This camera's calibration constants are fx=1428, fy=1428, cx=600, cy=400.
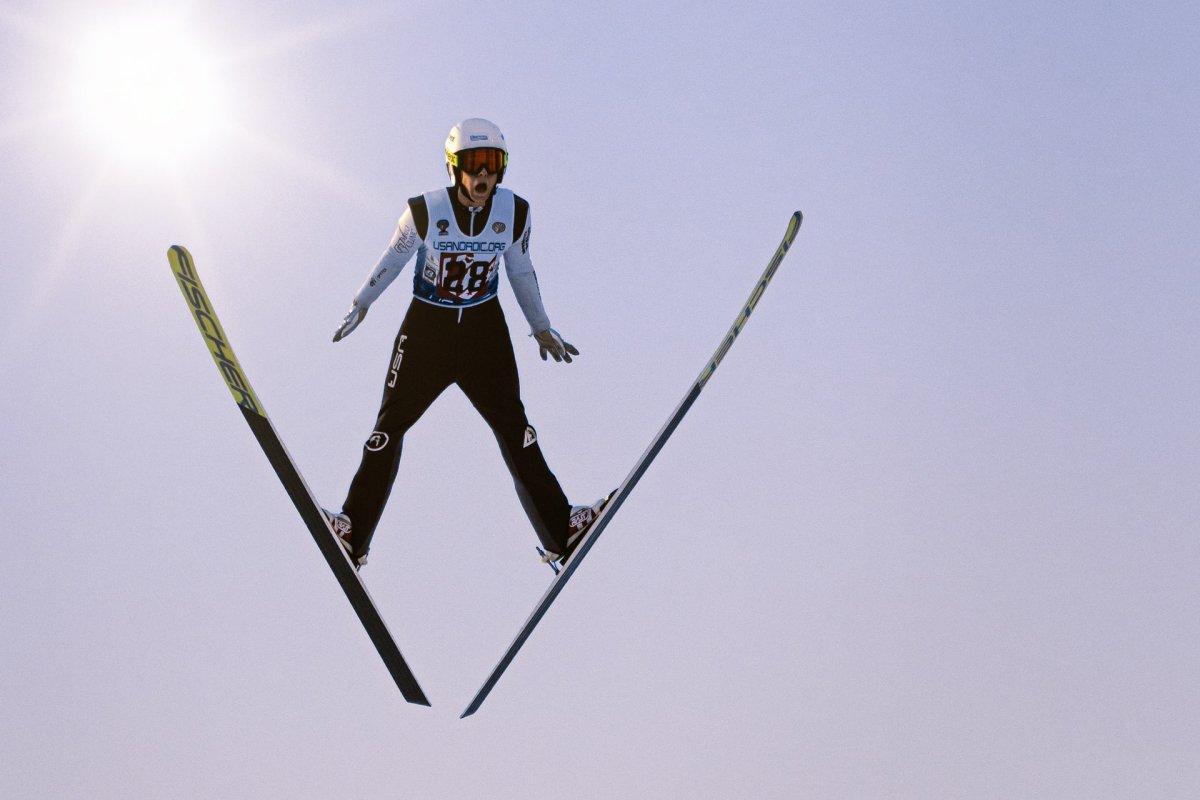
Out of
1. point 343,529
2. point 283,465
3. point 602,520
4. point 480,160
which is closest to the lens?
point 283,465

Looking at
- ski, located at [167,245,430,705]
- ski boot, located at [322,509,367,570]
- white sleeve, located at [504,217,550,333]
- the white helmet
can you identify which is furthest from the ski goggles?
ski boot, located at [322,509,367,570]

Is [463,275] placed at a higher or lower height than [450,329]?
higher

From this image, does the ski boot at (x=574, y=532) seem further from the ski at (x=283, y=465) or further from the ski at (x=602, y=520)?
the ski at (x=283, y=465)

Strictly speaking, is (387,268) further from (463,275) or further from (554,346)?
(554,346)

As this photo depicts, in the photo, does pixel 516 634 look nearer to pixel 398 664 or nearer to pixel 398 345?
pixel 398 664

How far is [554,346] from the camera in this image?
10070 mm

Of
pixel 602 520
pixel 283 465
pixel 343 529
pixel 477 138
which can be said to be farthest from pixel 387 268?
pixel 602 520

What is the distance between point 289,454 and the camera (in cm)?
878

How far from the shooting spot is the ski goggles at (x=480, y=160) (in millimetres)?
8945

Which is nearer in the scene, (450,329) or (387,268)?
(387,268)

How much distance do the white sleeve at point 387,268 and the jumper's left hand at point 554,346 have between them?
1.13 meters

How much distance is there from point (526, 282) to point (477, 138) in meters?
1.27

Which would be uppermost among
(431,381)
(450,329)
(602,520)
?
(450,329)

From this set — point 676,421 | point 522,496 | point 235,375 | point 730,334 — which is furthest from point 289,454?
point 730,334
